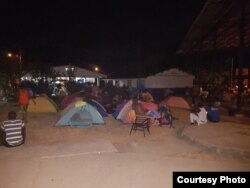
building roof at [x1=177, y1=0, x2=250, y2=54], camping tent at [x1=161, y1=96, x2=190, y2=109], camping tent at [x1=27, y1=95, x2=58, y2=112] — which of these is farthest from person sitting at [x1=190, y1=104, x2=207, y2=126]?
camping tent at [x1=27, y1=95, x2=58, y2=112]

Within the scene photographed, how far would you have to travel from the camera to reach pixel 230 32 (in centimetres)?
2372

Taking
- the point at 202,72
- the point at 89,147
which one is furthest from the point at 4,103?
the point at 202,72

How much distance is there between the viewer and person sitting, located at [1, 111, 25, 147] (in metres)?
9.86

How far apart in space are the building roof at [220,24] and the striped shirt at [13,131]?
1025cm

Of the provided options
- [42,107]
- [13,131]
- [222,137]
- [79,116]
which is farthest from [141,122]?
[42,107]

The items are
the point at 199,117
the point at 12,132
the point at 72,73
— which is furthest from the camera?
the point at 72,73

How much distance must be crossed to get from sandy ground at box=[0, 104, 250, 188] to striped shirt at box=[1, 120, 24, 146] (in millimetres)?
285

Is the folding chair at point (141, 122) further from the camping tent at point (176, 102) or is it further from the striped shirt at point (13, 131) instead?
the camping tent at point (176, 102)

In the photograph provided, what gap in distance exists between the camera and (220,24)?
65.4 ft

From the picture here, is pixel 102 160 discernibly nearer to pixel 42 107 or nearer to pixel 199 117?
pixel 199 117

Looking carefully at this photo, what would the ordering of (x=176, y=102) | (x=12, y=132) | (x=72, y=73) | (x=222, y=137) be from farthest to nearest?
(x=72, y=73) → (x=176, y=102) → (x=222, y=137) → (x=12, y=132)

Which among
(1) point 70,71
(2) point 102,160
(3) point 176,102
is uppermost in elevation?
(1) point 70,71

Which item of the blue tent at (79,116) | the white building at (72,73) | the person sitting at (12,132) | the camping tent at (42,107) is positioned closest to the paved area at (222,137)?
the blue tent at (79,116)

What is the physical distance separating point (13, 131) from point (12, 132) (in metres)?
0.04
